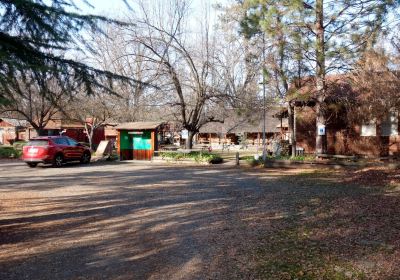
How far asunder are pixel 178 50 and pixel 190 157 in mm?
6411

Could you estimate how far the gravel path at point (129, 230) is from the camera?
567cm

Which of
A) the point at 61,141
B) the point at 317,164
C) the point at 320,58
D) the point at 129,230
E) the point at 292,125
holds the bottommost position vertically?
the point at 129,230

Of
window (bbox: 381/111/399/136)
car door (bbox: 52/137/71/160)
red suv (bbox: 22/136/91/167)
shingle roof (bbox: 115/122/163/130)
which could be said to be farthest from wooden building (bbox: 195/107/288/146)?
car door (bbox: 52/137/71/160)

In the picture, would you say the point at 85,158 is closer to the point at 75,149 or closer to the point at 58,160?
the point at 75,149

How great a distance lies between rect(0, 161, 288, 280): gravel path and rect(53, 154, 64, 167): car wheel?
8.20 m

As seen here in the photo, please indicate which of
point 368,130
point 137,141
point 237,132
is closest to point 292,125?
point 368,130

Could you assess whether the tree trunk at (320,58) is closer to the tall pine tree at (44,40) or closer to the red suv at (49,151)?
the tall pine tree at (44,40)

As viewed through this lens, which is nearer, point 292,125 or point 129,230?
point 129,230

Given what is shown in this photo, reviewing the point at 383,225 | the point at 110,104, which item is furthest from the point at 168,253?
the point at 110,104

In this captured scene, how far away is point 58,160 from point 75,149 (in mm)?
1610

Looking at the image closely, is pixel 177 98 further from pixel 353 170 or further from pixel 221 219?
pixel 221 219

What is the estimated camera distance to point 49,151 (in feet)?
72.4

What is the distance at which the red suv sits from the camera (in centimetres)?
2198

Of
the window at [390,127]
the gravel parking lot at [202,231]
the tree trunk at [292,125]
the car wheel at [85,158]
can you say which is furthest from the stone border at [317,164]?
the car wheel at [85,158]
